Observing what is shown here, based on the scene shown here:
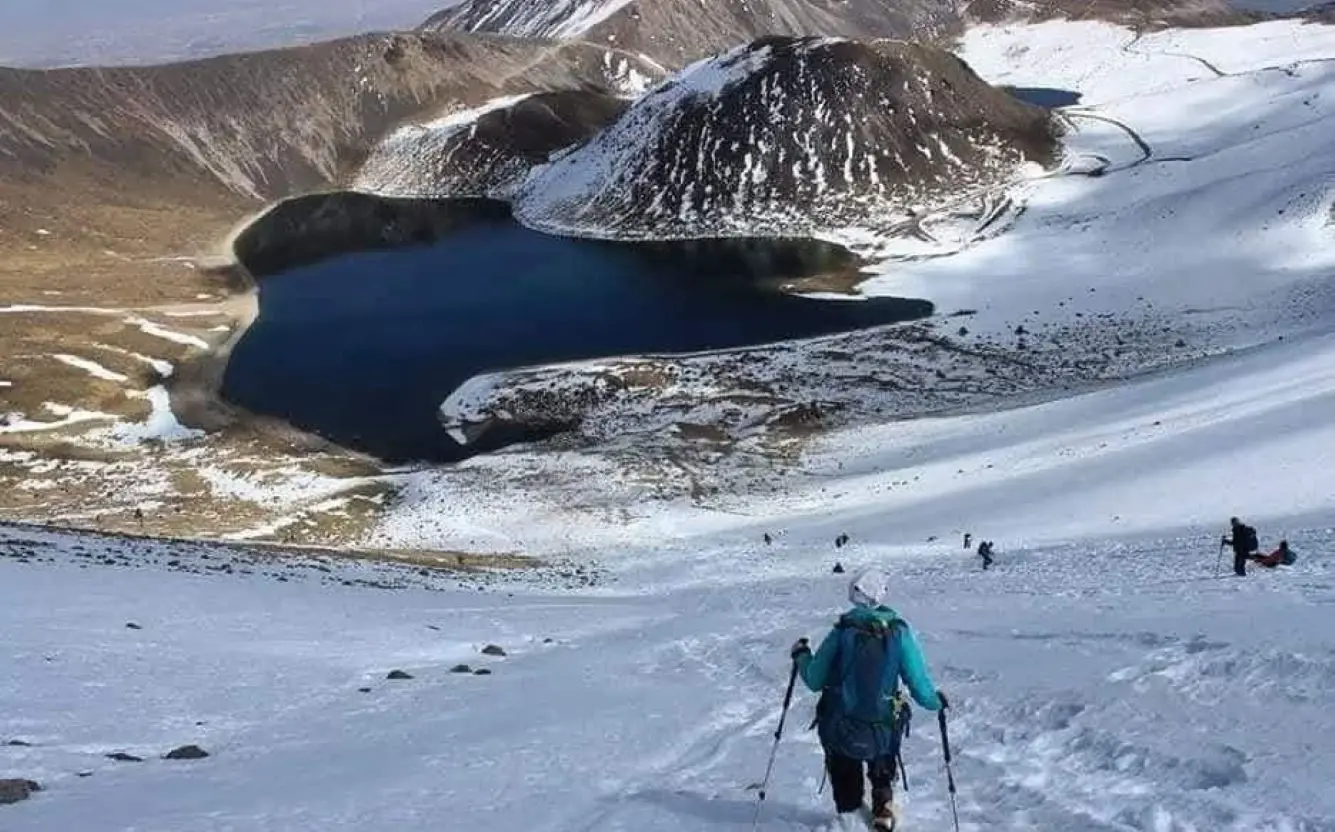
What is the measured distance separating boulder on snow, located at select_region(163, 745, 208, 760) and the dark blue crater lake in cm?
3738

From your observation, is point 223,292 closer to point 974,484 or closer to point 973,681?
point 974,484

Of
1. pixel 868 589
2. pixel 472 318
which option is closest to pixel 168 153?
pixel 472 318

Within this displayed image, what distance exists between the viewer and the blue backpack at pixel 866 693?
7.66 m

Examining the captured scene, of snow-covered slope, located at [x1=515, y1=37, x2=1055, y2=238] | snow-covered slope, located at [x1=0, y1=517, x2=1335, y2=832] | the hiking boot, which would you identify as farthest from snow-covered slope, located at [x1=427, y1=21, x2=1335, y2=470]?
the hiking boot

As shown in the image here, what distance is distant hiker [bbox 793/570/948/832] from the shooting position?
767 cm

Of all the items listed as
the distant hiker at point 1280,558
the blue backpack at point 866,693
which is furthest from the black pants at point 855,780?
the distant hiker at point 1280,558

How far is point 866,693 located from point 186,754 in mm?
8174

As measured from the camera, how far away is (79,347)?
204ft

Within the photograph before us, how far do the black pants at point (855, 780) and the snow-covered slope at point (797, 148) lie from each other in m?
77.9

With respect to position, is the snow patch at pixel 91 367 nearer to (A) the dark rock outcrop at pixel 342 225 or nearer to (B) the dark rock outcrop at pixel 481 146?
(A) the dark rock outcrop at pixel 342 225

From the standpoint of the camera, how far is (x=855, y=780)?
327 inches

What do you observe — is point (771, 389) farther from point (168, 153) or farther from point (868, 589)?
point (168, 153)

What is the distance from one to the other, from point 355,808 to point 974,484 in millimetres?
29113

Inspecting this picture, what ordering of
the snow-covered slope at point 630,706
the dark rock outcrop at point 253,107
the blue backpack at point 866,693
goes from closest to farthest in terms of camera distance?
the blue backpack at point 866,693 < the snow-covered slope at point 630,706 < the dark rock outcrop at point 253,107
